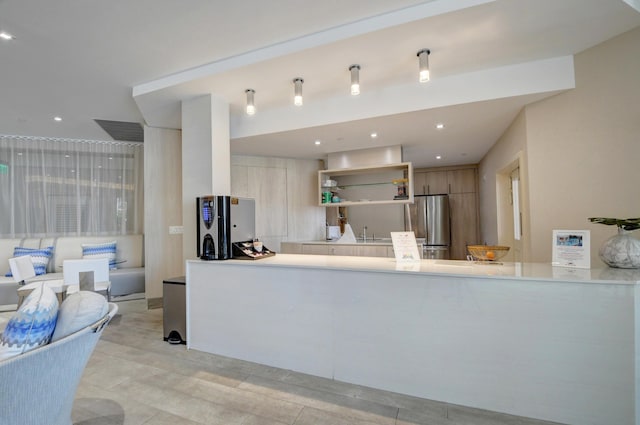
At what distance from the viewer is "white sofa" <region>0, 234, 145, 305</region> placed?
4.53 meters

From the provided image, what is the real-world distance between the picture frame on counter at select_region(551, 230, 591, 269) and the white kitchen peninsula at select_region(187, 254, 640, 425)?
9 centimetres

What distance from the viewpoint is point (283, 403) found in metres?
1.95

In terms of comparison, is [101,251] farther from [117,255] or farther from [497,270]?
[497,270]

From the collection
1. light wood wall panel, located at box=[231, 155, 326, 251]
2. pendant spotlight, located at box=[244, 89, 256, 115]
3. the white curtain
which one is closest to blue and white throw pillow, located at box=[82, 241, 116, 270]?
the white curtain

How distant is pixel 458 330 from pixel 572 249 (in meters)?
0.92

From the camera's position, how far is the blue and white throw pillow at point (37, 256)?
4367 millimetres

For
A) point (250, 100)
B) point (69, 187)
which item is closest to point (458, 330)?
point (250, 100)

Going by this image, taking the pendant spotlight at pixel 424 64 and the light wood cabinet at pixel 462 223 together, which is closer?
the pendant spotlight at pixel 424 64

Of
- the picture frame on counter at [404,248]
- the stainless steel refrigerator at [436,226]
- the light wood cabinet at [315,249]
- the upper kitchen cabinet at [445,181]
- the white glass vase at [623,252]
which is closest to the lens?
the white glass vase at [623,252]

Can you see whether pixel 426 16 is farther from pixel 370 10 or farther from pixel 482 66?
pixel 482 66

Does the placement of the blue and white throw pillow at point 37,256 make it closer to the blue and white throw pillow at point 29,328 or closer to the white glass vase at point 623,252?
the blue and white throw pillow at point 29,328

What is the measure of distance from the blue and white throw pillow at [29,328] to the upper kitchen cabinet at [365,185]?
153 inches

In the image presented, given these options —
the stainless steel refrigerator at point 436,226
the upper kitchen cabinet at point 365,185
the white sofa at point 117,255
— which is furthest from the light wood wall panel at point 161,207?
the stainless steel refrigerator at point 436,226

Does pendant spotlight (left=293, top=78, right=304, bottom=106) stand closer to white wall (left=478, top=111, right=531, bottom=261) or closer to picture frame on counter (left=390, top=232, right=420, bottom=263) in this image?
picture frame on counter (left=390, top=232, right=420, bottom=263)
